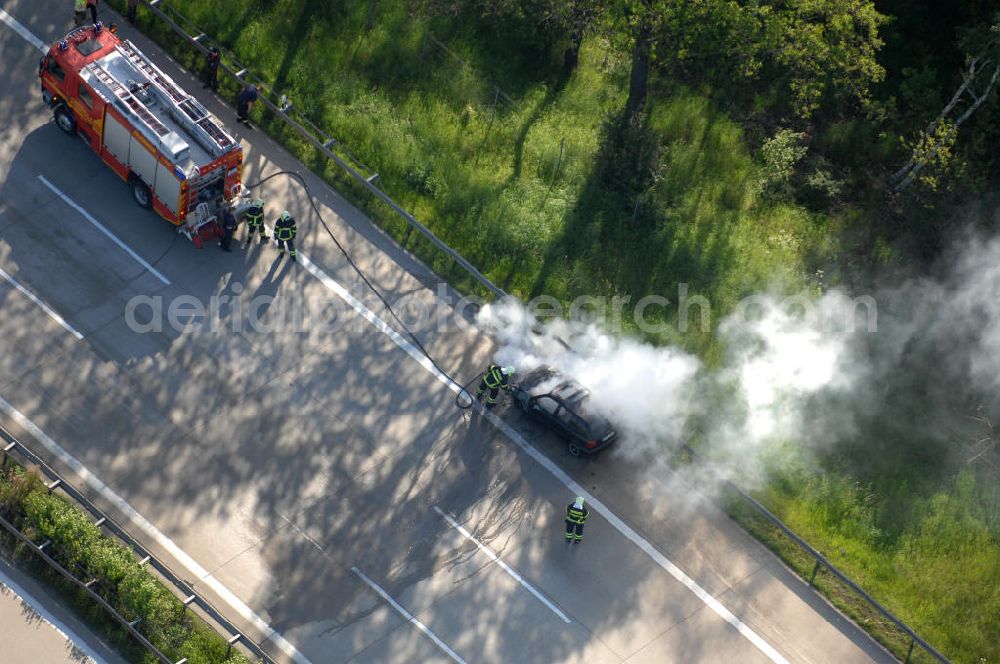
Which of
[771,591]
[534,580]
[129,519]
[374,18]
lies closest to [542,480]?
[534,580]

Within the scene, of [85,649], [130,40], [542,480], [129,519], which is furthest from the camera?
[130,40]

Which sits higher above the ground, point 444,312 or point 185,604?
point 444,312

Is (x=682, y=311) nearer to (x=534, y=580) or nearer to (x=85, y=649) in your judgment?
(x=534, y=580)

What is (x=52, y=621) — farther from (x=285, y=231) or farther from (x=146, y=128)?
(x=146, y=128)

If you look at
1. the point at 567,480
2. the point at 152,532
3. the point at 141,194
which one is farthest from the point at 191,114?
the point at 567,480

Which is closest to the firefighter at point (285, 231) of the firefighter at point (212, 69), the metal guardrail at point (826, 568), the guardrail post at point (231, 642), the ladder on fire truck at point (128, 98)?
the ladder on fire truck at point (128, 98)

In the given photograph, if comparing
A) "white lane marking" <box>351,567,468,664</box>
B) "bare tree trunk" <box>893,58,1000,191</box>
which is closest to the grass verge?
"white lane marking" <box>351,567,468,664</box>
